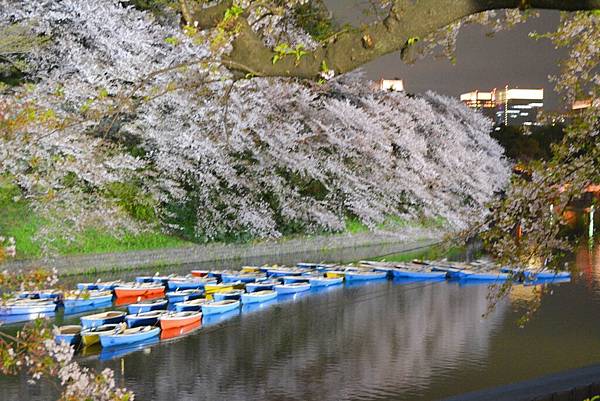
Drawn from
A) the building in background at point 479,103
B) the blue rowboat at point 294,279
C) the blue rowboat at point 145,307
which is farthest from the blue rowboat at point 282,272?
the building in background at point 479,103

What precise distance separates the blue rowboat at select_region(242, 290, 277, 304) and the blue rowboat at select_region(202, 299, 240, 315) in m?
0.53

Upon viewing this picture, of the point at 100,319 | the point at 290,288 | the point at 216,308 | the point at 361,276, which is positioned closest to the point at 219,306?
the point at 216,308

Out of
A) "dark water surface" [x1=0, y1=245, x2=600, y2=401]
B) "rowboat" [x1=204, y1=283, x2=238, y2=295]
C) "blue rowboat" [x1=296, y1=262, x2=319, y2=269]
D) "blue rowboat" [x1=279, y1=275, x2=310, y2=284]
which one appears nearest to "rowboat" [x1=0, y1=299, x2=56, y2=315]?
"dark water surface" [x1=0, y1=245, x2=600, y2=401]

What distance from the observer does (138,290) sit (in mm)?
17266

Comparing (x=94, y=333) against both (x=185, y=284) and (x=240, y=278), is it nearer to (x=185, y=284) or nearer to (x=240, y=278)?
(x=185, y=284)

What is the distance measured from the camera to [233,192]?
2273cm

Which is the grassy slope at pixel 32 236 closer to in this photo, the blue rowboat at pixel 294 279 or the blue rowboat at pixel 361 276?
the blue rowboat at pixel 294 279

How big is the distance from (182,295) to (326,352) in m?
4.81

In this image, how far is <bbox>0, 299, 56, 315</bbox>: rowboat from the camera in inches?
586

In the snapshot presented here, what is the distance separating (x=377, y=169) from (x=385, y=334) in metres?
11.6

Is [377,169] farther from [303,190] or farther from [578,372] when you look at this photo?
[578,372]

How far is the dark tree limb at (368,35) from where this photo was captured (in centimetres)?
294

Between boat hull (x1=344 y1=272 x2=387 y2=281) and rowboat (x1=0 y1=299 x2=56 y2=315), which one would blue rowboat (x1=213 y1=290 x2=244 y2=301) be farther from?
boat hull (x1=344 y1=272 x2=387 y2=281)

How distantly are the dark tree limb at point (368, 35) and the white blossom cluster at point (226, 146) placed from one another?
40.7ft
